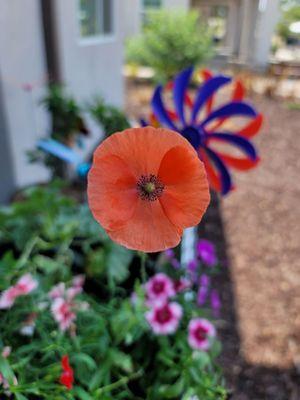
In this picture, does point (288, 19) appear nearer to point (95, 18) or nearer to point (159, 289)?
point (95, 18)

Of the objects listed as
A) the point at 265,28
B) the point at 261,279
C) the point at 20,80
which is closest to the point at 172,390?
the point at 261,279

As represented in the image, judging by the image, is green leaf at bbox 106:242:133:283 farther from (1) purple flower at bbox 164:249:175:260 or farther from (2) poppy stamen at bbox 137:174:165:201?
(2) poppy stamen at bbox 137:174:165:201

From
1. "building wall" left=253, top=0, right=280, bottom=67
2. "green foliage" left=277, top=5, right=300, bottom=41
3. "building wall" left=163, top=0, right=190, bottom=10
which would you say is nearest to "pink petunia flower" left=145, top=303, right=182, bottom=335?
"green foliage" left=277, top=5, right=300, bottom=41

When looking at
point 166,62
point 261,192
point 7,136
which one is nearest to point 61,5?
point 7,136

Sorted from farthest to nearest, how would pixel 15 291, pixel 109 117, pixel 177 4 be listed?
pixel 177 4 → pixel 109 117 → pixel 15 291

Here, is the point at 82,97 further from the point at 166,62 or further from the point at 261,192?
the point at 166,62

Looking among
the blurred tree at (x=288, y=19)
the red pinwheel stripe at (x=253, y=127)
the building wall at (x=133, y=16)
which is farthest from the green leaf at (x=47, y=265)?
the building wall at (x=133, y=16)
